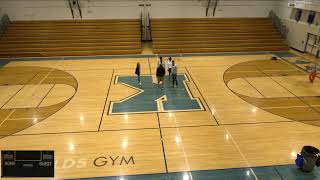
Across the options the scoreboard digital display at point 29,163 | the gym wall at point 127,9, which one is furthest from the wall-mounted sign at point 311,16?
the scoreboard digital display at point 29,163

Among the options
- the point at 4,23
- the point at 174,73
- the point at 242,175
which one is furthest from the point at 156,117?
the point at 4,23

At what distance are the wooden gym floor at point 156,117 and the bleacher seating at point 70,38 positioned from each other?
9.07 feet

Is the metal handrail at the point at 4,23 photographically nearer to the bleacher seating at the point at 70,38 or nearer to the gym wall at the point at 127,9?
the bleacher seating at the point at 70,38

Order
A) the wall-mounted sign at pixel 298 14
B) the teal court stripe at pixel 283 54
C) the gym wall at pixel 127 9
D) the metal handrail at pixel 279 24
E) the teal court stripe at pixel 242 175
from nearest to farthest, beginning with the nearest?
the teal court stripe at pixel 242 175, the teal court stripe at pixel 283 54, the wall-mounted sign at pixel 298 14, the gym wall at pixel 127 9, the metal handrail at pixel 279 24

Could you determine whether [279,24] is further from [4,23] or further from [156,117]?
[4,23]

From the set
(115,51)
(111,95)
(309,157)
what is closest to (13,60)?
(115,51)

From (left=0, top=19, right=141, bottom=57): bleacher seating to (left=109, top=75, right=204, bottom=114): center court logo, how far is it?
20.6ft

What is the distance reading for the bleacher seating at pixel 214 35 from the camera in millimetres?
19391

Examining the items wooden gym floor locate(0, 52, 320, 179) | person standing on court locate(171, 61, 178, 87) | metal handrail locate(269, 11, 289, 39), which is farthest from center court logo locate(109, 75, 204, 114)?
metal handrail locate(269, 11, 289, 39)

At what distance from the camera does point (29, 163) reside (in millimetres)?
5137

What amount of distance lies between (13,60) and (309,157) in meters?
17.4

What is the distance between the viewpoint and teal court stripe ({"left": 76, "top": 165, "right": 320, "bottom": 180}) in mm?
6984

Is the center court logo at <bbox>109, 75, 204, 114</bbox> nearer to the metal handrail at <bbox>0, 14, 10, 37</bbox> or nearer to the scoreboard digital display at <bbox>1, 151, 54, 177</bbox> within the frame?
the scoreboard digital display at <bbox>1, 151, 54, 177</bbox>

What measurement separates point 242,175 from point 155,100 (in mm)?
5394
